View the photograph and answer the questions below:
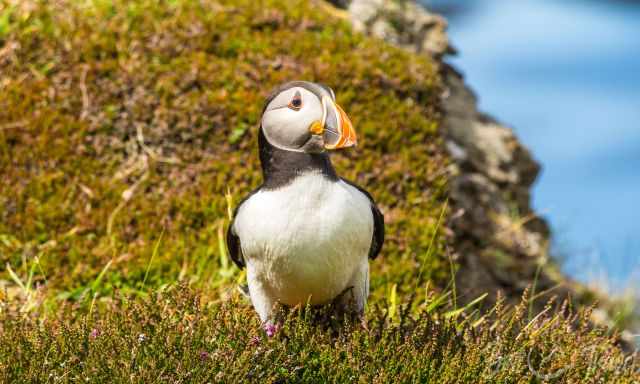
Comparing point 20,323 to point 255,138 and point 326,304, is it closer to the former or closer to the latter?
point 326,304

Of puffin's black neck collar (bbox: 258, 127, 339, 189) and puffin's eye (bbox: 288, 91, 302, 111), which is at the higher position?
puffin's eye (bbox: 288, 91, 302, 111)

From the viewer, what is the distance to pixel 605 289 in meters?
8.77

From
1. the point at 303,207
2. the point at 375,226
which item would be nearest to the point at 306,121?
the point at 303,207

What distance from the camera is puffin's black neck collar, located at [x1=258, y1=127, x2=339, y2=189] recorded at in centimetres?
388

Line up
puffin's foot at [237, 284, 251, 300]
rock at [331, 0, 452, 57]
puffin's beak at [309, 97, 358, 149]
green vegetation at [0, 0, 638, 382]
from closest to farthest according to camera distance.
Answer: puffin's beak at [309, 97, 358, 149] → green vegetation at [0, 0, 638, 382] → puffin's foot at [237, 284, 251, 300] → rock at [331, 0, 452, 57]

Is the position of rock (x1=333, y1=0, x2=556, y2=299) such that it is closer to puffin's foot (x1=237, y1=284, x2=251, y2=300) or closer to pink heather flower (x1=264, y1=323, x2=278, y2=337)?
puffin's foot (x1=237, y1=284, x2=251, y2=300)

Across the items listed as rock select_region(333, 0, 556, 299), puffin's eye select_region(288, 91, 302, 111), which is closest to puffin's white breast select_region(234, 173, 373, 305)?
puffin's eye select_region(288, 91, 302, 111)

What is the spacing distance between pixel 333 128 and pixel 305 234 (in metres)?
0.49

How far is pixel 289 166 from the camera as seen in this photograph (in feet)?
12.7

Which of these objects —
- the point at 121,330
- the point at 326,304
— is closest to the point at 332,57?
the point at 326,304

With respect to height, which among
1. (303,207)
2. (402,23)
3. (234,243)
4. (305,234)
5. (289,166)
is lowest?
(234,243)

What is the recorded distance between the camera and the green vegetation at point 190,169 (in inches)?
165

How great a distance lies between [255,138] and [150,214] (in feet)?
3.49

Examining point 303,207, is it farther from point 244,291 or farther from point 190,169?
point 190,169
